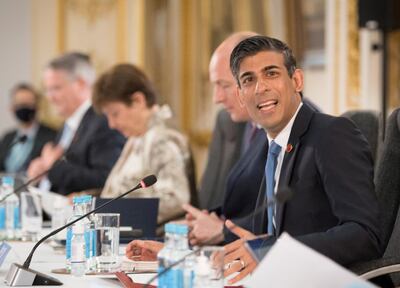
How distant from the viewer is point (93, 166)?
5039 millimetres

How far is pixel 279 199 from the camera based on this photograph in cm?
195

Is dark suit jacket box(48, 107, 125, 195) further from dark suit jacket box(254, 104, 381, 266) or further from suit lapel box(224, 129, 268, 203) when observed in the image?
dark suit jacket box(254, 104, 381, 266)

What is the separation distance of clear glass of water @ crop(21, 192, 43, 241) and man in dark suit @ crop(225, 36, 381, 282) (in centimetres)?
123

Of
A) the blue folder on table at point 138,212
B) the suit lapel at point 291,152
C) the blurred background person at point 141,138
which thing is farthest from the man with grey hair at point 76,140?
the suit lapel at point 291,152

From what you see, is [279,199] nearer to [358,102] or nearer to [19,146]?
[358,102]

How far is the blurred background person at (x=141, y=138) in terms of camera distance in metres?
4.21

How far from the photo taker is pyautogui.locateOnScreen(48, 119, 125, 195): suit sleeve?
4.93 meters

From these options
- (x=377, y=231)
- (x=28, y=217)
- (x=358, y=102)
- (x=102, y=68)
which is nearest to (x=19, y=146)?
(x=102, y=68)

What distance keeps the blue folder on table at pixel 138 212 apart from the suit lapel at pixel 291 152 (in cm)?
85

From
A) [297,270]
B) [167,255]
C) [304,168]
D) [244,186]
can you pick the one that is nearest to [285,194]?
[297,270]

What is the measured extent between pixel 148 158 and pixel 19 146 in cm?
306

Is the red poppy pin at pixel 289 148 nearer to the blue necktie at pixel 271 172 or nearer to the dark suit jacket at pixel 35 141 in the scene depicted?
the blue necktie at pixel 271 172

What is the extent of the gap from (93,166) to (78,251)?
8.12ft

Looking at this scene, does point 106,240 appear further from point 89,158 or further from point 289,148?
point 89,158
